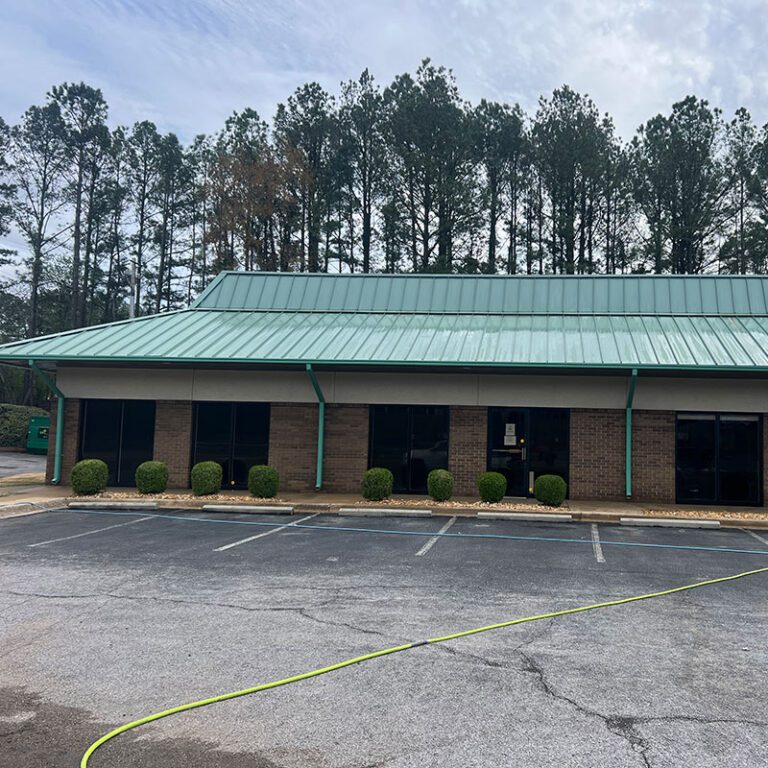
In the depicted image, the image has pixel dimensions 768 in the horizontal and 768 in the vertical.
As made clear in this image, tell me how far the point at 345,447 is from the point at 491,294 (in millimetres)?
7566

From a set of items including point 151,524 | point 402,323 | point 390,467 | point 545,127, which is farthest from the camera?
point 545,127

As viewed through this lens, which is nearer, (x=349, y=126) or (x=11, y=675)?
(x=11, y=675)

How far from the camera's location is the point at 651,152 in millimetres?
37875

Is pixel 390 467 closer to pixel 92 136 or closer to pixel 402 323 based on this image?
pixel 402 323

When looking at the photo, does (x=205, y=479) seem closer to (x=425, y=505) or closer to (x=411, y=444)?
(x=411, y=444)

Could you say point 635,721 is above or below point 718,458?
below

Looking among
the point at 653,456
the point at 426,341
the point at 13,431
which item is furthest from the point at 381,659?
the point at 13,431

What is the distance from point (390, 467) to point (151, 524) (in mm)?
6780

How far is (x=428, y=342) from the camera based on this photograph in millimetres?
18625

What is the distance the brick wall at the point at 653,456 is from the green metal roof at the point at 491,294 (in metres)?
4.53

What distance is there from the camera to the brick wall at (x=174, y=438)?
18.9 meters

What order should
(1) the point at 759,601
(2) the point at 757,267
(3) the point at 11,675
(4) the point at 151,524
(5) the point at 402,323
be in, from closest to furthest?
(3) the point at 11,675 → (1) the point at 759,601 → (4) the point at 151,524 → (5) the point at 402,323 → (2) the point at 757,267

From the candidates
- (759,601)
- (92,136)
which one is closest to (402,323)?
(759,601)

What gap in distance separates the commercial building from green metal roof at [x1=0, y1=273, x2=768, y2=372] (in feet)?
0.30
